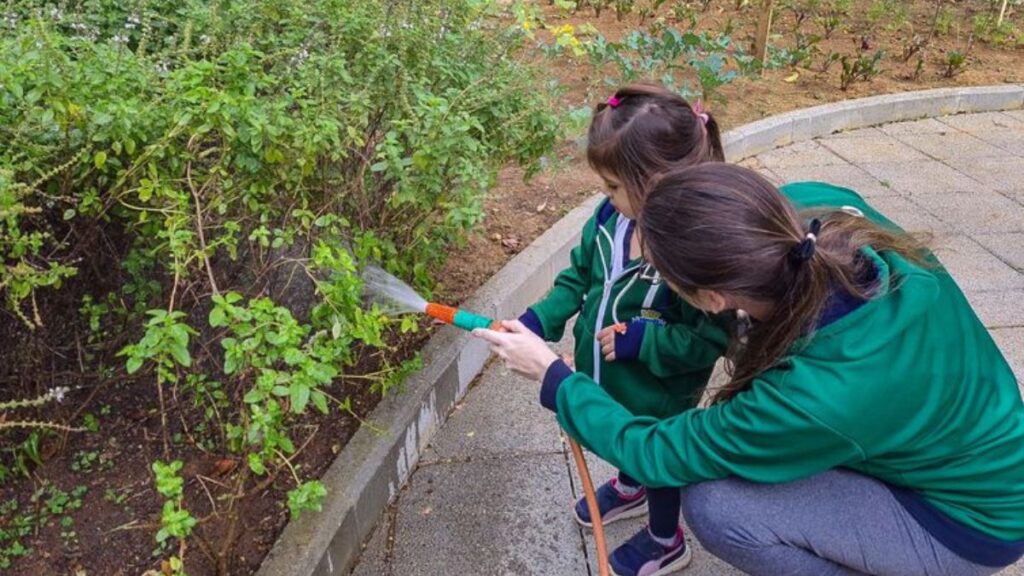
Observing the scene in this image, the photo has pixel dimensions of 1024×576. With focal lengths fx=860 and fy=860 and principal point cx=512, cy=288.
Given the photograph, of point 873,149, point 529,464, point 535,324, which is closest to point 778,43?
point 873,149

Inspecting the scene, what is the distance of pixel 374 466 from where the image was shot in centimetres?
246

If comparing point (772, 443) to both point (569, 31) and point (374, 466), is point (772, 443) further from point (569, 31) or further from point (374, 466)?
point (569, 31)

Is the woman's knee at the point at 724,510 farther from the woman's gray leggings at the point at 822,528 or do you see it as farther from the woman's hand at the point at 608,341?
the woman's hand at the point at 608,341

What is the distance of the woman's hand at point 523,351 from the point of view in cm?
201

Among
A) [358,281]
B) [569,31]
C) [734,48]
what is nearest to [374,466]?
[358,281]

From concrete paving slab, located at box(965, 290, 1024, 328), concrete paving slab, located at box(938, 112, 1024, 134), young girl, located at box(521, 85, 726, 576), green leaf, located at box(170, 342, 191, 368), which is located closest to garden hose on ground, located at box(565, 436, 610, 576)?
young girl, located at box(521, 85, 726, 576)

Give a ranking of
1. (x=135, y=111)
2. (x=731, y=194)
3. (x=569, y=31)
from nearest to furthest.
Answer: (x=731, y=194) → (x=135, y=111) → (x=569, y=31)

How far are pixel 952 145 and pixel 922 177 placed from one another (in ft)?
2.73

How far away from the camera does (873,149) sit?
5738 mm

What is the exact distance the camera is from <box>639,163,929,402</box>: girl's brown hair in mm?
1547

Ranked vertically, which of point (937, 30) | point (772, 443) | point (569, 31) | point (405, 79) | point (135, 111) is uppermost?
point (135, 111)

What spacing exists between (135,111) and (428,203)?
0.90 m

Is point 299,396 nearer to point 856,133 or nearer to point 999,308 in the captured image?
point 999,308

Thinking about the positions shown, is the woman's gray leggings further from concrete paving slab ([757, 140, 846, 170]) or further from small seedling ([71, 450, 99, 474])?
concrete paving slab ([757, 140, 846, 170])
